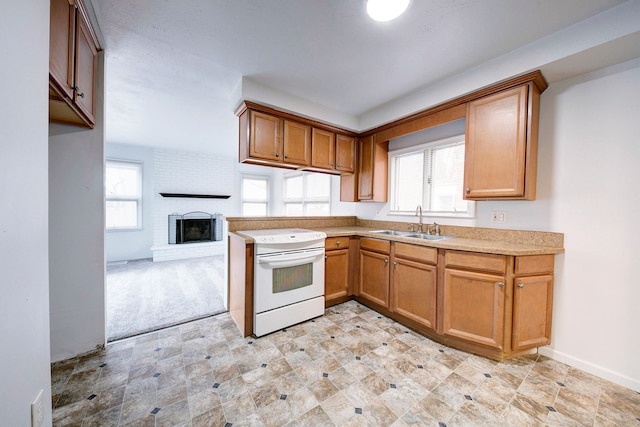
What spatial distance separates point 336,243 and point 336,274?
0.39 m

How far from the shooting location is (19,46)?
0.85 m

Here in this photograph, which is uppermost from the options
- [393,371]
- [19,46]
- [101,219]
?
[19,46]

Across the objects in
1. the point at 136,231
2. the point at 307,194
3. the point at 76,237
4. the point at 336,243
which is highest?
the point at 307,194

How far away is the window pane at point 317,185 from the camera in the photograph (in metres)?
4.76

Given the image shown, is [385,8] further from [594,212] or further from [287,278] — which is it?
[287,278]

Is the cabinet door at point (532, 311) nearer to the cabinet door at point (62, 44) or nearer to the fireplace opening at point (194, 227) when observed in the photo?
the cabinet door at point (62, 44)

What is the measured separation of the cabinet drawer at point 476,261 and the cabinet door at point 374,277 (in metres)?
0.70

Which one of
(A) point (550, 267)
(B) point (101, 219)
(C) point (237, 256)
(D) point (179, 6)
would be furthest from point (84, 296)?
(A) point (550, 267)

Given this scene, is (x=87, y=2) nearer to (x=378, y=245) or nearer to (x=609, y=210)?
(x=378, y=245)

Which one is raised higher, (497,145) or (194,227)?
(497,145)

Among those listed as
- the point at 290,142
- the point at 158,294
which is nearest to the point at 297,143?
the point at 290,142

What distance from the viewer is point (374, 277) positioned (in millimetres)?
2805

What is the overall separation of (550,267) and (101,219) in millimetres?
3770

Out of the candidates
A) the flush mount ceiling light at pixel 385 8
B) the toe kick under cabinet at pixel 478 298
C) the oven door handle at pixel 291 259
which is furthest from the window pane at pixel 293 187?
the flush mount ceiling light at pixel 385 8
